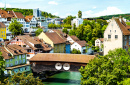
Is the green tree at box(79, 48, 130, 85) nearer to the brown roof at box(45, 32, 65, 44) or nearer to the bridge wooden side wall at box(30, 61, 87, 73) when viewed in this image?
the bridge wooden side wall at box(30, 61, 87, 73)

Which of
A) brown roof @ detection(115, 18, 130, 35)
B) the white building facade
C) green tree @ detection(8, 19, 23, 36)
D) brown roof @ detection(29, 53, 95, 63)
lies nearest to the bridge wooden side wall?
brown roof @ detection(29, 53, 95, 63)

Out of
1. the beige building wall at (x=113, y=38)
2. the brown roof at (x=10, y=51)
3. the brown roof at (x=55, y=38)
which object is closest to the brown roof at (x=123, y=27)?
the beige building wall at (x=113, y=38)

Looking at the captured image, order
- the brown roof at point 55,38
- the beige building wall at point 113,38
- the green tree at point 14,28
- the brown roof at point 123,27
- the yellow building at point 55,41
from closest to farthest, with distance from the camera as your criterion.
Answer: the beige building wall at point 113,38 → the brown roof at point 123,27 → the yellow building at point 55,41 → the brown roof at point 55,38 → the green tree at point 14,28

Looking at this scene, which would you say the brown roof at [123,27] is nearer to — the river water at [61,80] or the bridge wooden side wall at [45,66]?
the bridge wooden side wall at [45,66]

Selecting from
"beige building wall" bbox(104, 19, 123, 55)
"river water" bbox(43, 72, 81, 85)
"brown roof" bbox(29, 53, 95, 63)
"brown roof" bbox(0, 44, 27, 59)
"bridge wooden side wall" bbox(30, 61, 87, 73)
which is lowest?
"river water" bbox(43, 72, 81, 85)

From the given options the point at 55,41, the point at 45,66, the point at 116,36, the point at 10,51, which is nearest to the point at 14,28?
the point at 55,41

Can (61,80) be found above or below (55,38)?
below

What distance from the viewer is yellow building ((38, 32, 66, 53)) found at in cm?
3827

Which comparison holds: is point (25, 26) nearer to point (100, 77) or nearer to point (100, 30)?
point (100, 30)

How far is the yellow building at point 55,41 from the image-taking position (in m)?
38.3

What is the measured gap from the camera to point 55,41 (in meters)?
39.1

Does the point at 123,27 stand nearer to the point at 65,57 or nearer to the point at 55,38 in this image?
the point at 65,57

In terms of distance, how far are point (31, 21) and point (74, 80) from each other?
90.4ft

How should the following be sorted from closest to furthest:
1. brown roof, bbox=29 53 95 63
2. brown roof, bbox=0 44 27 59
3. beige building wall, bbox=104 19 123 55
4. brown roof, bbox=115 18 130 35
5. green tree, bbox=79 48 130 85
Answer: green tree, bbox=79 48 130 85
brown roof, bbox=0 44 27 59
brown roof, bbox=29 53 95 63
beige building wall, bbox=104 19 123 55
brown roof, bbox=115 18 130 35
